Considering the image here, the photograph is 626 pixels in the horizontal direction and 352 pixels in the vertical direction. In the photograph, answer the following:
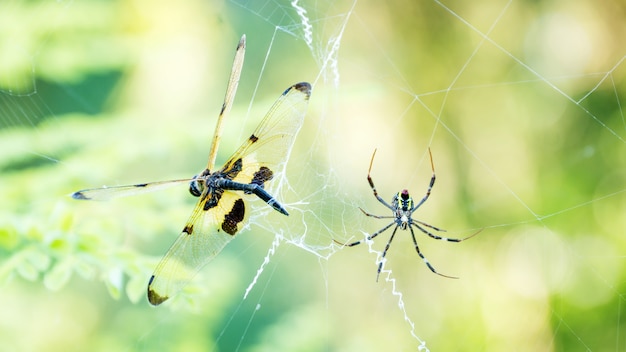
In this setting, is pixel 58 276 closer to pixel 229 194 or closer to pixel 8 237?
pixel 8 237

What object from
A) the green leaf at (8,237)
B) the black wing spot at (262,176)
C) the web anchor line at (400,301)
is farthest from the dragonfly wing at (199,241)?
the web anchor line at (400,301)

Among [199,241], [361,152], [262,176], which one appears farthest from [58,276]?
[361,152]

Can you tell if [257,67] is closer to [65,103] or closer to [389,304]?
[65,103]

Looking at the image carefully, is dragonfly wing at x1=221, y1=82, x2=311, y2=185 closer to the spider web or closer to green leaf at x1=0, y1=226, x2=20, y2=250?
the spider web

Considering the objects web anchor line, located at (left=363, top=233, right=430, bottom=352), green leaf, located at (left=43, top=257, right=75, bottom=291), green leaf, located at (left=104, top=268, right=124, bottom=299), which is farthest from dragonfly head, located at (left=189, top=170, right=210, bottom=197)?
web anchor line, located at (left=363, top=233, right=430, bottom=352)

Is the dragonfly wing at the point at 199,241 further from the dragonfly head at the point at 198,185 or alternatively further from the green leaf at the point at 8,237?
the green leaf at the point at 8,237

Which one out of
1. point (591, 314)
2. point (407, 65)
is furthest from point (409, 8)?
point (591, 314)
